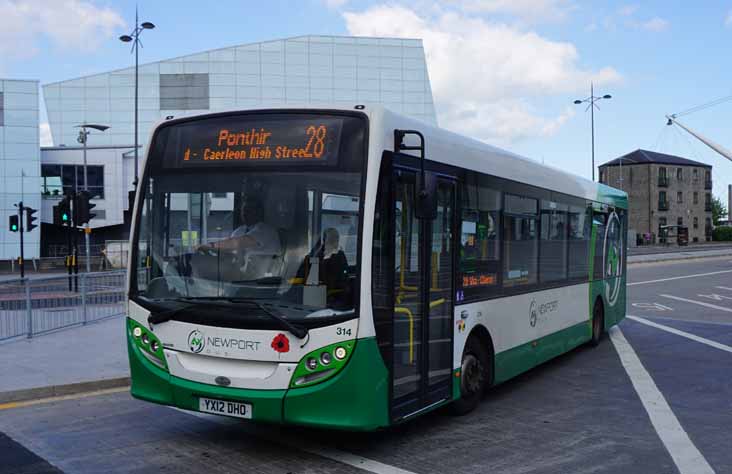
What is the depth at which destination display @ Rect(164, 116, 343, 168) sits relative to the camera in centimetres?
617

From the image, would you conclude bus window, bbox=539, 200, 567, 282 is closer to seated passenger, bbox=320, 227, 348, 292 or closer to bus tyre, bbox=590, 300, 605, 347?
bus tyre, bbox=590, 300, 605, 347

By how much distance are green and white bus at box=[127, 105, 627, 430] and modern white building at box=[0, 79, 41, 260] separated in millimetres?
55007

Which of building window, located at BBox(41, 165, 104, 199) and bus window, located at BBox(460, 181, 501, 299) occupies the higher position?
building window, located at BBox(41, 165, 104, 199)

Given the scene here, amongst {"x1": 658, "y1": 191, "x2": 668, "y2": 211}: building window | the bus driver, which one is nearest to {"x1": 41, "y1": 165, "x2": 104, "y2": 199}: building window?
the bus driver

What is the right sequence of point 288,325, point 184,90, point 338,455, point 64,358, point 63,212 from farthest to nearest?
1. point 184,90
2. point 63,212
3. point 64,358
4. point 338,455
5. point 288,325

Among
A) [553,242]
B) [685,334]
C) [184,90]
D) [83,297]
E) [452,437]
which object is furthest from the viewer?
[184,90]

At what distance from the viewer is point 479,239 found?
816 cm

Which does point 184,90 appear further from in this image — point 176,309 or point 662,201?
point 176,309

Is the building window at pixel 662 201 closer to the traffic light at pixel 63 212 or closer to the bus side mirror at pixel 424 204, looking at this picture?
the traffic light at pixel 63 212

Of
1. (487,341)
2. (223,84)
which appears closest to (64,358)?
(487,341)

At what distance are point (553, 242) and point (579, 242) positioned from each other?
1504 millimetres

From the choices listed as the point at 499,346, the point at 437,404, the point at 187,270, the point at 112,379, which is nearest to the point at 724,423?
the point at 499,346

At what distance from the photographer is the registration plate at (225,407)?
603cm

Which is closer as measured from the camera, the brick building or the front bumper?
the front bumper
